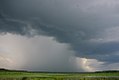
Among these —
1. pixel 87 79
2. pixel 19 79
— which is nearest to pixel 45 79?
pixel 19 79

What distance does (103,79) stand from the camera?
164500 millimetres

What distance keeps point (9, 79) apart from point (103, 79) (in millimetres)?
61789

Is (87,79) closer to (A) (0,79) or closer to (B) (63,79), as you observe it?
(B) (63,79)

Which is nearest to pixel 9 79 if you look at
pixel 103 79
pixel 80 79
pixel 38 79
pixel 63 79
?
pixel 38 79

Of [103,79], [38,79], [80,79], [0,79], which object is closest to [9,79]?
[0,79]

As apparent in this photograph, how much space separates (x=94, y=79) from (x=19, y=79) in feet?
160

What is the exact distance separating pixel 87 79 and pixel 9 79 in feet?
168

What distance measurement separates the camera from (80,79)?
160 meters

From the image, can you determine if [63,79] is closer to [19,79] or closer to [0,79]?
[19,79]

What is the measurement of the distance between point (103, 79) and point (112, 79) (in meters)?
5.77

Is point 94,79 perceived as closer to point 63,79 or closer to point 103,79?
point 103,79

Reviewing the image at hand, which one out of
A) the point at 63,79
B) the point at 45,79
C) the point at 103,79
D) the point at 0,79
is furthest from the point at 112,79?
the point at 0,79

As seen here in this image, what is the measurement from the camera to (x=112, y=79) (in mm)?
163500

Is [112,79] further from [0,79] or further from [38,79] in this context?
[0,79]
